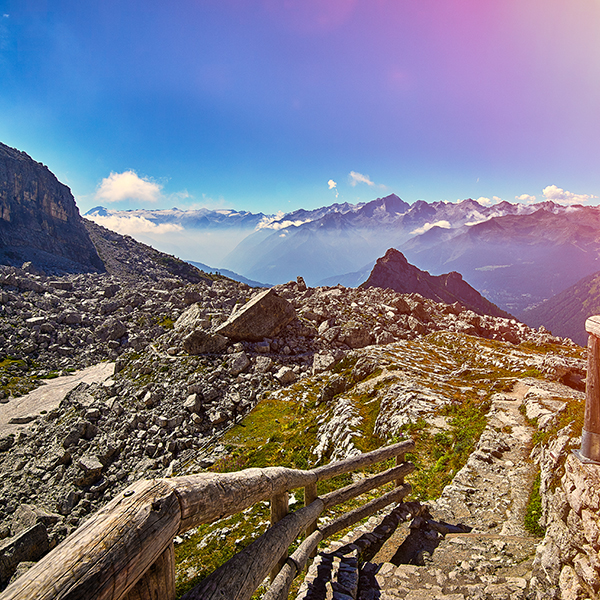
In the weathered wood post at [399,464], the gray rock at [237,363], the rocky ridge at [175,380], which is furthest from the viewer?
the gray rock at [237,363]

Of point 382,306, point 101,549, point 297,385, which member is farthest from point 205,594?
point 382,306

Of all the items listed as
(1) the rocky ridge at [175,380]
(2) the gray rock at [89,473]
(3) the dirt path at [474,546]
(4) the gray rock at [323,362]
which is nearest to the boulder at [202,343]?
(1) the rocky ridge at [175,380]

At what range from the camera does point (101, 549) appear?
96.4 inches

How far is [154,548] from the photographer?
283 cm

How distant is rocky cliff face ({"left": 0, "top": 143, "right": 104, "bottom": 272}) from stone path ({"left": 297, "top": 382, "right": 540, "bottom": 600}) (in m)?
113

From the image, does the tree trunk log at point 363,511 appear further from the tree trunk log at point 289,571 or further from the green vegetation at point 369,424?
the green vegetation at point 369,424

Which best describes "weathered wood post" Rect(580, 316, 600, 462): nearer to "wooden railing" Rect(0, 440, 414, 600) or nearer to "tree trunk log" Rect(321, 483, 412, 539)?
"wooden railing" Rect(0, 440, 414, 600)

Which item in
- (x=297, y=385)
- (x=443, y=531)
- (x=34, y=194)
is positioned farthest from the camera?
(x=34, y=194)

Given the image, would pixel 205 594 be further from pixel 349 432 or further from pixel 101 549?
pixel 349 432

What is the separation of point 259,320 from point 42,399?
1048 inches

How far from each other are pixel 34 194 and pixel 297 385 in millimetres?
148680

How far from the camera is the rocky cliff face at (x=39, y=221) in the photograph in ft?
333

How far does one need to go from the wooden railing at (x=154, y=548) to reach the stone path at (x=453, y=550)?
5.90 feet

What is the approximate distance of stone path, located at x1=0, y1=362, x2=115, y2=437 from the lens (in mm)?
30730
